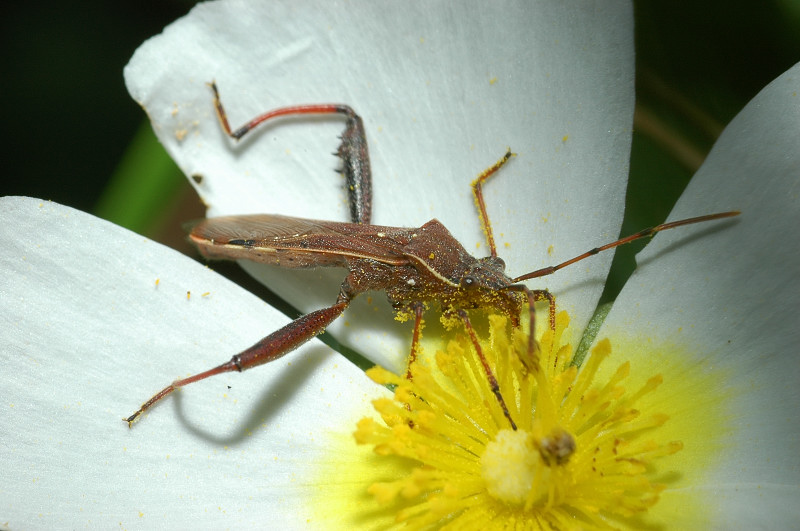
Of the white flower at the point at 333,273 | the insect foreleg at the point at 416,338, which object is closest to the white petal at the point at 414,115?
the white flower at the point at 333,273

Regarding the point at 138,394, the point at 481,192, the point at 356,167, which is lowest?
the point at 138,394

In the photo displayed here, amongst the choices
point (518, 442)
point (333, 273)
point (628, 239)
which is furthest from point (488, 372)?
point (333, 273)

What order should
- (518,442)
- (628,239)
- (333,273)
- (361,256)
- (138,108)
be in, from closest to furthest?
(518,442), (628,239), (361,256), (333,273), (138,108)

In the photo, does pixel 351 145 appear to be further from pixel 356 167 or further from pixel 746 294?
pixel 746 294

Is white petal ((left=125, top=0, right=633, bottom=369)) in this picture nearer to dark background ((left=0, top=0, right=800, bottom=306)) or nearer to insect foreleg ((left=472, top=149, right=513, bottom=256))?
insect foreleg ((left=472, top=149, right=513, bottom=256))

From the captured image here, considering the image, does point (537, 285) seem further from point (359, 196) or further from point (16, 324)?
point (16, 324)

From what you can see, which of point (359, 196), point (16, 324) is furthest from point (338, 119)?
point (16, 324)
